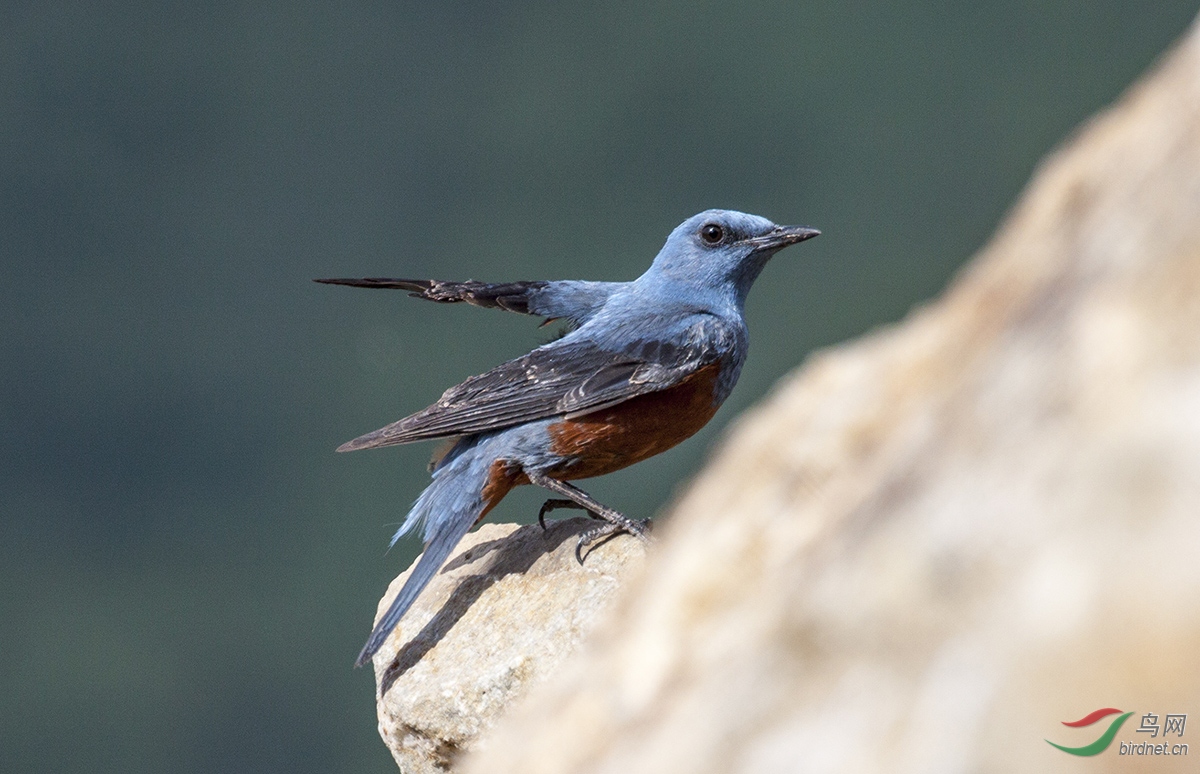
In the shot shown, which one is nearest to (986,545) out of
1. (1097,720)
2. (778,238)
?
(1097,720)

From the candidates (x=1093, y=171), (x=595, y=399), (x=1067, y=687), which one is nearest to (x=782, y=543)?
(x=1067, y=687)

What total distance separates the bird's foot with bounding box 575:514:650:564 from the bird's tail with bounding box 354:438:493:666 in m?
0.31

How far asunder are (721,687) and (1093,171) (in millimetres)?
665

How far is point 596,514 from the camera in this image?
3.58 meters

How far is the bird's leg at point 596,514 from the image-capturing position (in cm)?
344

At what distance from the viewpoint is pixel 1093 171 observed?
1.32m

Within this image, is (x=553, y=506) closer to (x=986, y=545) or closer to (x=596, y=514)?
(x=596, y=514)

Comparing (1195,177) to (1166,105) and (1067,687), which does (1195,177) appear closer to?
(1166,105)

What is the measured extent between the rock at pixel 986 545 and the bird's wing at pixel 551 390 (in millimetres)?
2056

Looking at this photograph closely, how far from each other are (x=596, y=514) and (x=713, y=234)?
3.09ft

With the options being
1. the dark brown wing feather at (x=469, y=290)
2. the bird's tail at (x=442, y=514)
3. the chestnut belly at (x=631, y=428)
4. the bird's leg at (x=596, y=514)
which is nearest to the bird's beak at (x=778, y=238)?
the chestnut belly at (x=631, y=428)

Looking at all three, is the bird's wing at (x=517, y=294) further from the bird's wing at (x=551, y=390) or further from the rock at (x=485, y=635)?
the rock at (x=485, y=635)

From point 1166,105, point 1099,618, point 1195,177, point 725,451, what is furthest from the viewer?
point 725,451
